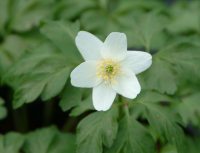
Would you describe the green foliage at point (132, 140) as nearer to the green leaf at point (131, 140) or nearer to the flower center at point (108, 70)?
the green leaf at point (131, 140)

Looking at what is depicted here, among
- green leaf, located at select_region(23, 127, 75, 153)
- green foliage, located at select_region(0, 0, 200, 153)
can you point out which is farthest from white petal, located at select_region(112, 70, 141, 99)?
green leaf, located at select_region(23, 127, 75, 153)

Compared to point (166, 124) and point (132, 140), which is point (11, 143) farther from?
point (166, 124)

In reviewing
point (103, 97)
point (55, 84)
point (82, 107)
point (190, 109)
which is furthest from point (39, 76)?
point (190, 109)

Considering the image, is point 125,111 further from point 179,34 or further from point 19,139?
point 179,34

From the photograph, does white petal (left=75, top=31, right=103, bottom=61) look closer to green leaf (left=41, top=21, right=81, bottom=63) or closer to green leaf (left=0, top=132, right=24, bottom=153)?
green leaf (left=41, top=21, right=81, bottom=63)

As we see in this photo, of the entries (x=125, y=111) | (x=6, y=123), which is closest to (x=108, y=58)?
(x=125, y=111)
